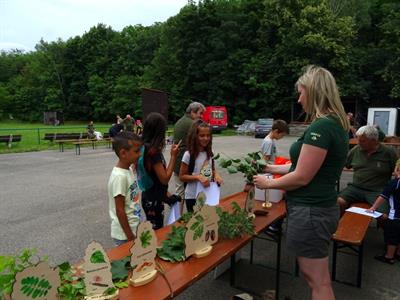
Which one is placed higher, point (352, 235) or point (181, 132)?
point (181, 132)

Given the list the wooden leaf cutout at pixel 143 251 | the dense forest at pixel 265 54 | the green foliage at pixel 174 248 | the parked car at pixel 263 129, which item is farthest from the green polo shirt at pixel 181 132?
the dense forest at pixel 265 54

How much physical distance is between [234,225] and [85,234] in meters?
3.02

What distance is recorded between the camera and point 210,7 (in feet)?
123

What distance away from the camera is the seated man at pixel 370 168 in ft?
14.8

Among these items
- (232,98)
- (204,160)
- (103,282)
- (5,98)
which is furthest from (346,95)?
(5,98)

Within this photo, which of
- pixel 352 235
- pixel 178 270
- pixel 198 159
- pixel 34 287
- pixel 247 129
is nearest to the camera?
pixel 34 287

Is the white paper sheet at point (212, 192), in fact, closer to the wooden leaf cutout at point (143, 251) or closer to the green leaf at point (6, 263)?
the wooden leaf cutout at point (143, 251)

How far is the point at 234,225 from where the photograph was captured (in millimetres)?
2539

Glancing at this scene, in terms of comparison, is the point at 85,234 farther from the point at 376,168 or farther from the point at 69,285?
the point at 376,168

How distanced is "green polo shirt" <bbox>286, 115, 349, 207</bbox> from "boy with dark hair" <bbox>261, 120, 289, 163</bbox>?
284cm

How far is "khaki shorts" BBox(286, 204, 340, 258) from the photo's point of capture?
6.69ft

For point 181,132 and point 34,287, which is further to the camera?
point 181,132

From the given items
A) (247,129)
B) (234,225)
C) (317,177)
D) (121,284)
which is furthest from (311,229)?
(247,129)

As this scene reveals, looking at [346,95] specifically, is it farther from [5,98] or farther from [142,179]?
[5,98]
